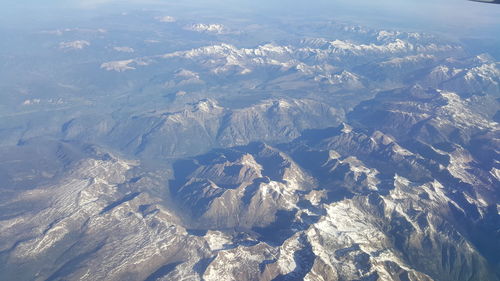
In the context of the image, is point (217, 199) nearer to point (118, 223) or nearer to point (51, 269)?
point (118, 223)

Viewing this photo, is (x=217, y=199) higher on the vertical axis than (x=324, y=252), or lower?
lower

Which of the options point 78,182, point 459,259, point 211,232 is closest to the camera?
point 211,232

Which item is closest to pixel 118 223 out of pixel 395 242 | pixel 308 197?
pixel 308 197


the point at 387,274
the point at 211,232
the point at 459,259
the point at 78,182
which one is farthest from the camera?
the point at 78,182

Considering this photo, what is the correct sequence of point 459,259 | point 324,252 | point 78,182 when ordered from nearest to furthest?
1. point 324,252
2. point 459,259
3. point 78,182

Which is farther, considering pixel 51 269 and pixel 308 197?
pixel 308 197

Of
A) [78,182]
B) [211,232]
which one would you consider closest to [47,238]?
[78,182]

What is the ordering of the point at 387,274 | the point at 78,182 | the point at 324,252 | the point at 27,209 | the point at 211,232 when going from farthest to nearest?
1. the point at 78,182
2. the point at 27,209
3. the point at 211,232
4. the point at 324,252
5. the point at 387,274

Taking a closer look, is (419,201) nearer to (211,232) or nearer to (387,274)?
(387,274)

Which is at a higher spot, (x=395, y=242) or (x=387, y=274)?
(x=387, y=274)
